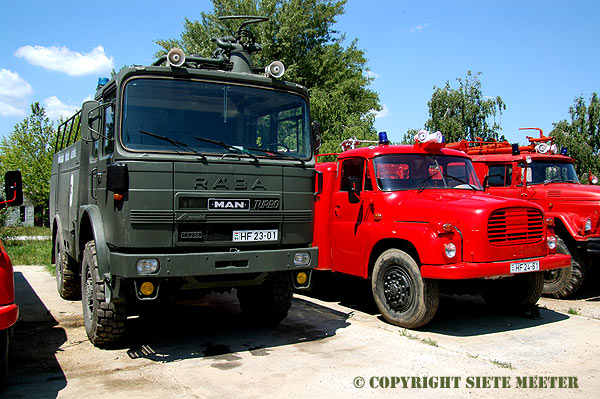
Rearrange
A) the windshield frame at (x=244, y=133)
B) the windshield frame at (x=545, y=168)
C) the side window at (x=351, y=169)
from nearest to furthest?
the windshield frame at (x=244, y=133) < the side window at (x=351, y=169) < the windshield frame at (x=545, y=168)

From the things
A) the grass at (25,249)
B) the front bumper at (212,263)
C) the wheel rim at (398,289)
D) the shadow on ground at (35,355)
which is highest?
the front bumper at (212,263)

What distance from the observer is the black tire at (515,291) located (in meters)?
7.21

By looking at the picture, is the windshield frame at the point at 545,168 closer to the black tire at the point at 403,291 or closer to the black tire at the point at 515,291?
the black tire at the point at 515,291

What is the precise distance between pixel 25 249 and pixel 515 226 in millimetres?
14698

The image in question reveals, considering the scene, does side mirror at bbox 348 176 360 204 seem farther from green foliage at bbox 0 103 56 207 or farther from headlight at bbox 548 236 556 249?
green foliage at bbox 0 103 56 207

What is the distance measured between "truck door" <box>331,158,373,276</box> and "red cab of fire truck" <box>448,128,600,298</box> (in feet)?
6.93

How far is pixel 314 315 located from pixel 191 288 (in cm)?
262

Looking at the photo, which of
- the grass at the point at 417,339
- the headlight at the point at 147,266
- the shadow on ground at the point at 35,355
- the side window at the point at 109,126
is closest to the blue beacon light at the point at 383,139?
the grass at the point at 417,339

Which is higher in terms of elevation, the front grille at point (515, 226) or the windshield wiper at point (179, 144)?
the windshield wiper at point (179, 144)

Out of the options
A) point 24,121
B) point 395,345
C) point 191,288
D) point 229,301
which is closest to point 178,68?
point 191,288

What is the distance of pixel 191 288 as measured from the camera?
5.37m

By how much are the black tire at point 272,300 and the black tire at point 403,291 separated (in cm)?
123

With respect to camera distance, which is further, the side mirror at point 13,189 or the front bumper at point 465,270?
the front bumper at point 465,270

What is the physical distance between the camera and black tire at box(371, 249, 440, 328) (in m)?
6.30
